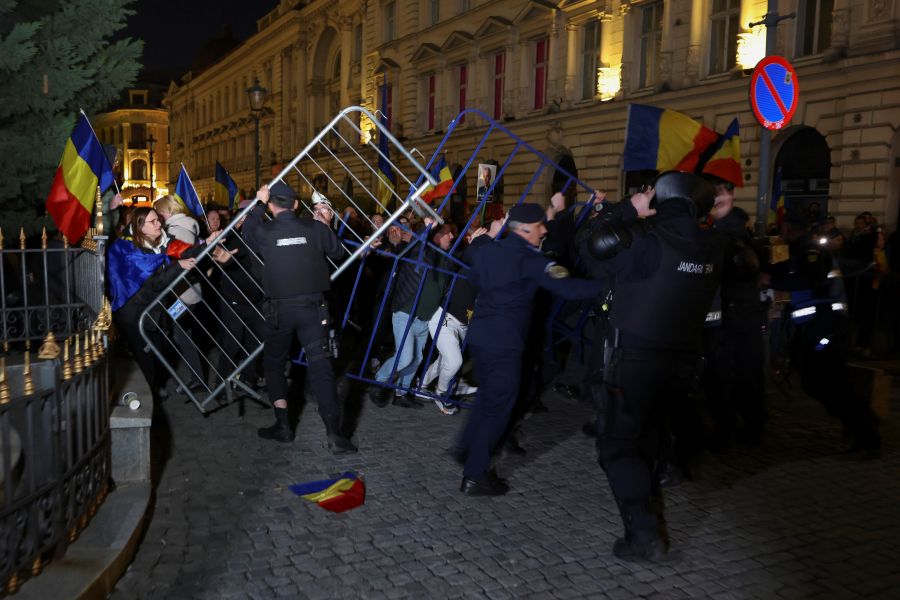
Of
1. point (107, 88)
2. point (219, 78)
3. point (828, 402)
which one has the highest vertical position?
point (219, 78)

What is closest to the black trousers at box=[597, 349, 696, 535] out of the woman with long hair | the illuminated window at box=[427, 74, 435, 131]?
the woman with long hair

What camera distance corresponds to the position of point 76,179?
7.07m

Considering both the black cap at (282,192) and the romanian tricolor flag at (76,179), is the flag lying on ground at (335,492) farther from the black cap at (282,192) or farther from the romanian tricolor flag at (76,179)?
the romanian tricolor flag at (76,179)

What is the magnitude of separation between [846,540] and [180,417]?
508cm

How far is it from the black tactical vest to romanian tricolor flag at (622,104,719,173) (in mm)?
3783

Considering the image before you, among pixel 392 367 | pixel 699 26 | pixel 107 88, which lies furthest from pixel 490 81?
pixel 392 367

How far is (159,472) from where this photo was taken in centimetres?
516

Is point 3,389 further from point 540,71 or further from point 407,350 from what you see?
point 540,71

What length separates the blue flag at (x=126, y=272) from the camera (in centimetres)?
686

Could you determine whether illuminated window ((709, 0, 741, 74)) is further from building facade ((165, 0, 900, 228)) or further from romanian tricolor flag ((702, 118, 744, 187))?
romanian tricolor flag ((702, 118, 744, 187))

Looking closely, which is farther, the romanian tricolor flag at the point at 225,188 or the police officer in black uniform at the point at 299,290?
the romanian tricolor flag at the point at 225,188

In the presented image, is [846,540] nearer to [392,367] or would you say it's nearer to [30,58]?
[392,367]

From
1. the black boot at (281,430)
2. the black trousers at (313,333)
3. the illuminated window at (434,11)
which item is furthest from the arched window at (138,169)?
the black trousers at (313,333)

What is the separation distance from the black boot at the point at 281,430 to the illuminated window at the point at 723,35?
53.9 feet
